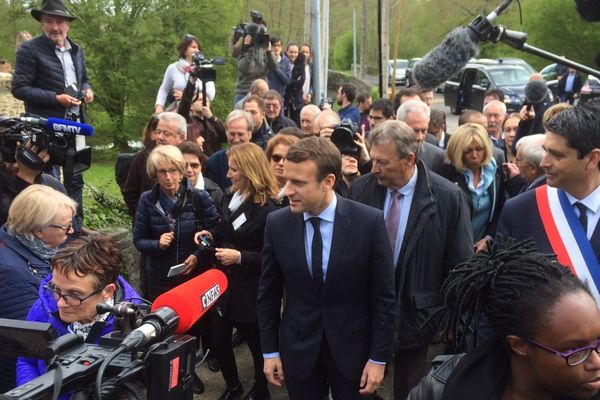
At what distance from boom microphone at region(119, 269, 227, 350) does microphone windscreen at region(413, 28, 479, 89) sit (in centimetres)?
127

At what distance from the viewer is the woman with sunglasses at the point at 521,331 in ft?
6.47

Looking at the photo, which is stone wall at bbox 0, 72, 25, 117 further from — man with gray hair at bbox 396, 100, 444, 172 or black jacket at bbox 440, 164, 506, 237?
black jacket at bbox 440, 164, 506, 237

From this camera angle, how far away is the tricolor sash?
9.38 ft

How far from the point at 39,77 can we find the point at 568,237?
5207 millimetres

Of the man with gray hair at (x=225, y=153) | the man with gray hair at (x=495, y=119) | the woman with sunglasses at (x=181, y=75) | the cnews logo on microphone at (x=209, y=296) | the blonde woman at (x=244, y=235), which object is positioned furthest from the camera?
the woman with sunglasses at (x=181, y=75)

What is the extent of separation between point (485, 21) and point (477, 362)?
1.36m

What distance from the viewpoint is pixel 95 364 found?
1.79m

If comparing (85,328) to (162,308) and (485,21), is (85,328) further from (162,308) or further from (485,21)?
(485,21)

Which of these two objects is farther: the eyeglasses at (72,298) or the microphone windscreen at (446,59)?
the eyeglasses at (72,298)

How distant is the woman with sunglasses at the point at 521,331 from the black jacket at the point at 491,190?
278cm

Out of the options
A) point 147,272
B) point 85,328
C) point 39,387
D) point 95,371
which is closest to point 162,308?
point 95,371

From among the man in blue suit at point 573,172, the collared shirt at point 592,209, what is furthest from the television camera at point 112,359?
the collared shirt at point 592,209

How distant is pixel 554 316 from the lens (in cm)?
199

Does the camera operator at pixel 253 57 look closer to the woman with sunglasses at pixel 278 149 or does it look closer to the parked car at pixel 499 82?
the woman with sunglasses at pixel 278 149
